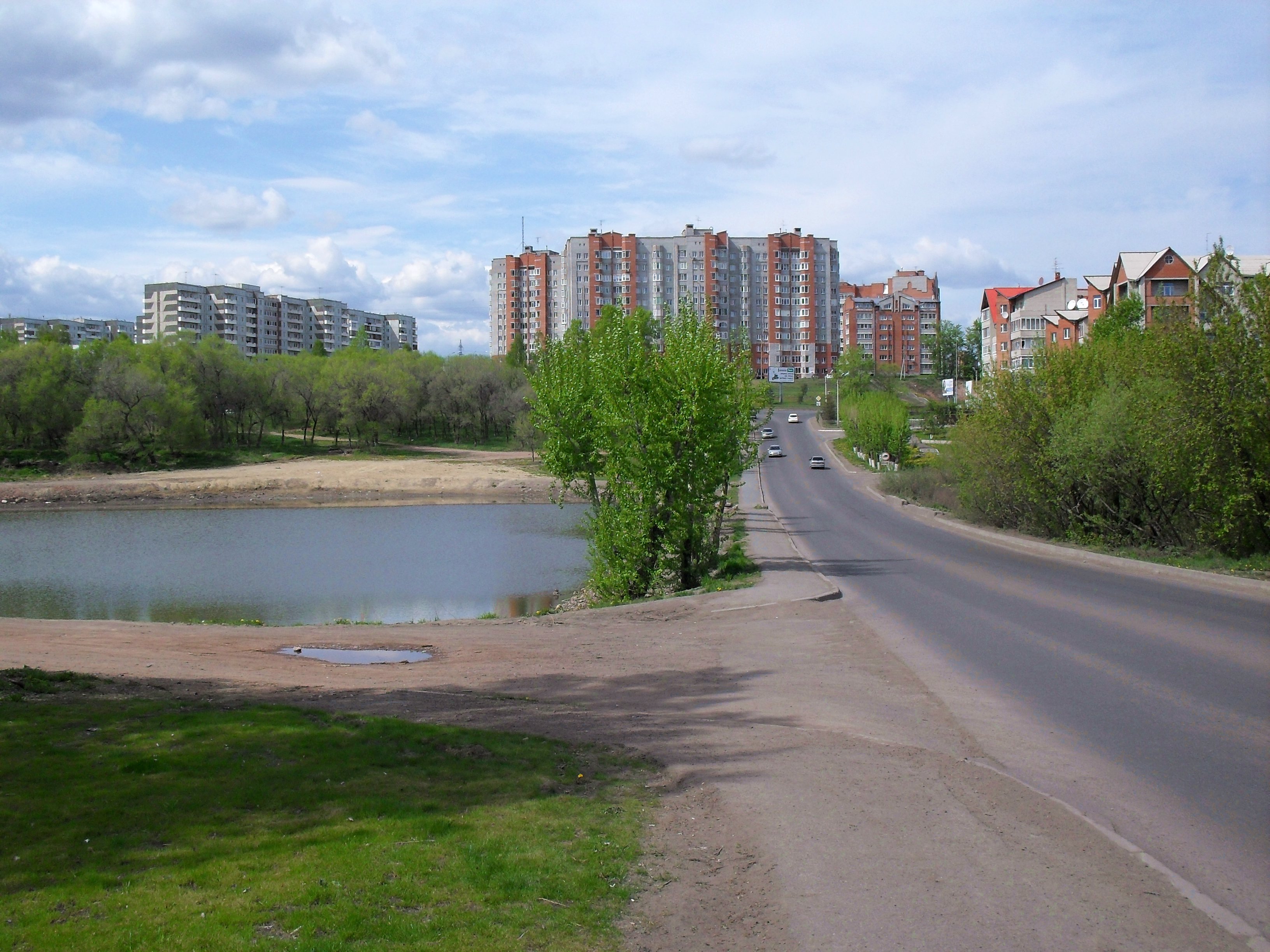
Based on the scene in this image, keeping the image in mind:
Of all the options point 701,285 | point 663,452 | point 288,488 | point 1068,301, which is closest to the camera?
point 663,452

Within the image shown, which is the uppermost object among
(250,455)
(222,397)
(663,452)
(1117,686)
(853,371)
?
(853,371)

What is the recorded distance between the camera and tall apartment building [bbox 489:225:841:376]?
15125 cm

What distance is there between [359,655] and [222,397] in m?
87.6

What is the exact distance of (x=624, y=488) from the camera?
2439cm

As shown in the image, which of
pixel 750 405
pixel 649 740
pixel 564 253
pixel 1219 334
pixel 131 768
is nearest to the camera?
pixel 131 768

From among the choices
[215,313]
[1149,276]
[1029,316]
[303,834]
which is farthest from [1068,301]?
[215,313]

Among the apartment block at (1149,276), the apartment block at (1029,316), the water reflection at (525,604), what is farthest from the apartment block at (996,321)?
the water reflection at (525,604)

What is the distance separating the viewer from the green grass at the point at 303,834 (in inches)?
195

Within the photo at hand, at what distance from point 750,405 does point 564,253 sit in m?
133

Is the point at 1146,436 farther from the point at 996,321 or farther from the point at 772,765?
the point at 996,321

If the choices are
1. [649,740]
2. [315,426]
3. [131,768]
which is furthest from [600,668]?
[315,426]

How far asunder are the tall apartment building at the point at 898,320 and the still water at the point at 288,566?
12371 centimetres

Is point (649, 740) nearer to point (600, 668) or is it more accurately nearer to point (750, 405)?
point (600, 668)

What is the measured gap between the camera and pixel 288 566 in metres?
36.8
